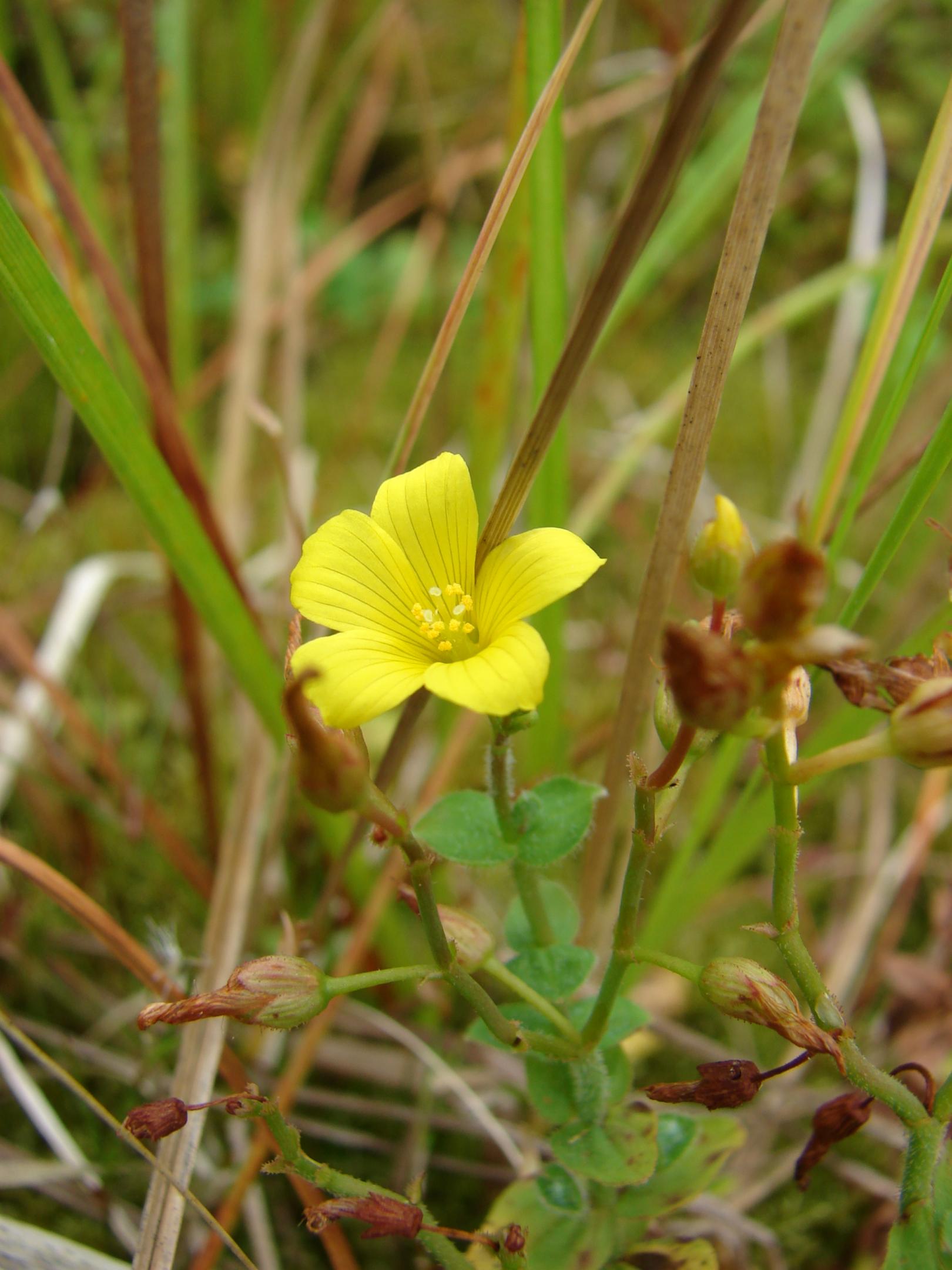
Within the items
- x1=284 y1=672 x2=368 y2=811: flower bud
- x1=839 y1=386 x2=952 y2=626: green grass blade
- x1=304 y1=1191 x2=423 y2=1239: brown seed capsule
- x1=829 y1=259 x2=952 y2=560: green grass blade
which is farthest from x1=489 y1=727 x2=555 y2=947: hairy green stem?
x1=829 y1=259 x2=952 y2=560: green grass blade

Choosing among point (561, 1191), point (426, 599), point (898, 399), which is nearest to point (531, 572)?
point (426, 599)

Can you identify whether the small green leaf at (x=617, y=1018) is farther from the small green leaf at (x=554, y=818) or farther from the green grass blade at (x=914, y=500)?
the green grass blade at (x=914, y=500)

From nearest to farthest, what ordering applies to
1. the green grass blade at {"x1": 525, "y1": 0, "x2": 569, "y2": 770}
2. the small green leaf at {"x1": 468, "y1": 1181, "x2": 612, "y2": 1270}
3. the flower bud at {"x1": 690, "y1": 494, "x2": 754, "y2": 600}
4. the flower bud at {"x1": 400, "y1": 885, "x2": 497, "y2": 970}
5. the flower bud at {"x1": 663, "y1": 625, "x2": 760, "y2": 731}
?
the flower bud at {"x1": 663, "y1": 625, "x2": 760, "y2": 731}, the flower bud at {"x1": 690, "y1": 494, "x2": 754, "y2": 600}, the flower bud at {"x1": 400, "y1": 885, "x2": 497, "y2": 970}, the small green leaf at {"x1": 468, "y1": 1181, "x2": 612, "y2": 1270}, the green grass blade at {"x1": 525, "y1": 0, "x2": 569, "y2": 770}

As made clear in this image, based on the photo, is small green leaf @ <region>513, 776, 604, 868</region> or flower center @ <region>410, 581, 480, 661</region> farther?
flower center @ <region>410, 581, 480, 661</region>

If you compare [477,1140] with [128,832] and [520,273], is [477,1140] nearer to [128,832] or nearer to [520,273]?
[128,832]

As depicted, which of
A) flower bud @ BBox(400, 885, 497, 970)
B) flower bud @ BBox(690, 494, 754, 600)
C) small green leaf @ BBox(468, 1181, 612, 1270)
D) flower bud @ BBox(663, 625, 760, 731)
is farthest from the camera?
small green leaf @ BBox(468, 1181, 612, 1270)

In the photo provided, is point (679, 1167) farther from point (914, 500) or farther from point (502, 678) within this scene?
point (914, 500)

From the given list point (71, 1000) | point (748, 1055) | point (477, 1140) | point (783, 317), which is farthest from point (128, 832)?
point (783, 317)

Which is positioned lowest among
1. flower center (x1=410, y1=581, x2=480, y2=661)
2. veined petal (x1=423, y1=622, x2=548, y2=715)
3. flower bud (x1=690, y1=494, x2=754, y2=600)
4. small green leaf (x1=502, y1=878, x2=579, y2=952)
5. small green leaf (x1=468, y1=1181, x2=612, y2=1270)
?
small green leaf (x1=468, y1=1181, x2=612, y2=1270)

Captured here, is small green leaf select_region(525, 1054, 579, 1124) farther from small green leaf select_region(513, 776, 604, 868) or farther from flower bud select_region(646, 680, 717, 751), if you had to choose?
flower bud select_region(646, 680, 717, 751)
